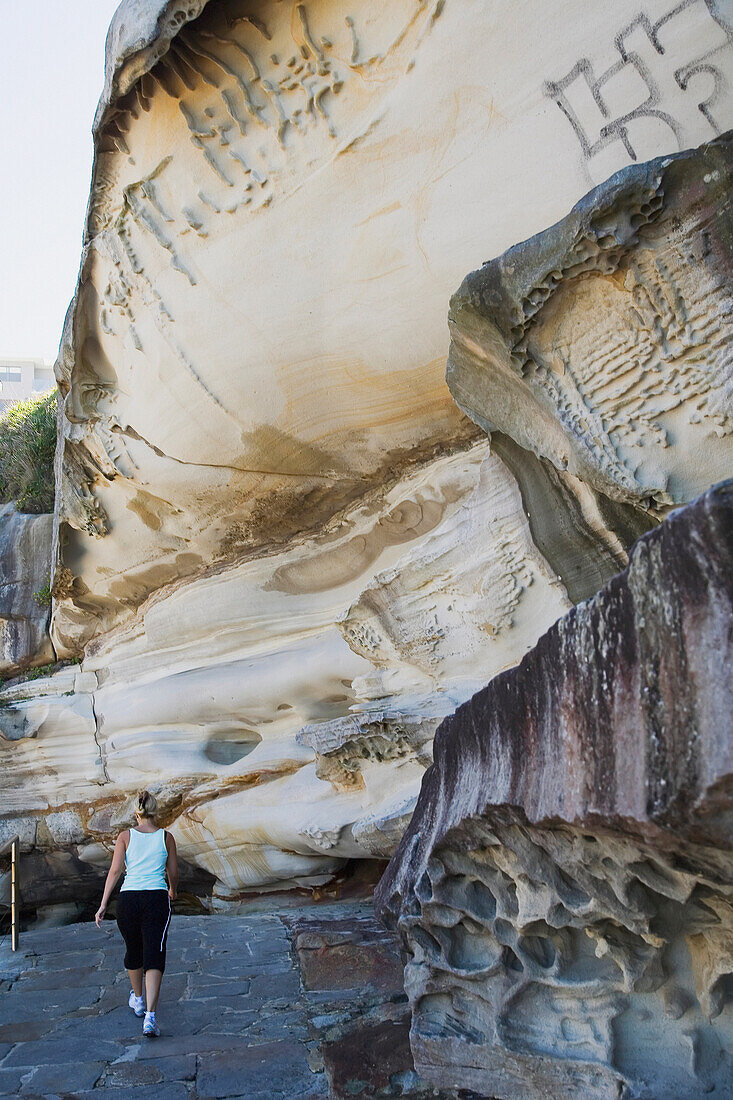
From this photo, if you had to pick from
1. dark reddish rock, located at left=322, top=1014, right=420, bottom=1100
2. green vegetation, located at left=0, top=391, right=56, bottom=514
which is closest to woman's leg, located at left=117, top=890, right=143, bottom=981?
dark reddish rock, located at left=322, top=1014, right=420, bottom=1100

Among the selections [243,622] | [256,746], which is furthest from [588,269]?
[256,746]

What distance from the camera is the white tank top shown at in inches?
148

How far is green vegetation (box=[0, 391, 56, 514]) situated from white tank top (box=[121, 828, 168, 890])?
5574 millimetres

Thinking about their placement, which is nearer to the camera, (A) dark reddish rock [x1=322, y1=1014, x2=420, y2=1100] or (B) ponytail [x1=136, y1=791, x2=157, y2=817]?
(A) dark reddish rock [x1=322, y1=1014, x2=420, y2=1100]

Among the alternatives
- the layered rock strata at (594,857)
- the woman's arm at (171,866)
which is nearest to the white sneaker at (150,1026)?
the woman's arm at (171,866)

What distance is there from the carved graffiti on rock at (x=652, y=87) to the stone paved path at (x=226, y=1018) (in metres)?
3.33

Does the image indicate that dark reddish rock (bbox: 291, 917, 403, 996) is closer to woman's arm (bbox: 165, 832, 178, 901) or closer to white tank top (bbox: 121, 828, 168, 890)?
woman's arm (bbox: 165, 832, 178, 901)

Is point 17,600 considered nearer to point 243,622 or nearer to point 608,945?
point 243,622

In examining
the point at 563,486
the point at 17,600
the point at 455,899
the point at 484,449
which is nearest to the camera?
the point at 455,899

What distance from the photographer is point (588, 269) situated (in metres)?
2.83

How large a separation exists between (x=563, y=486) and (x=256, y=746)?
387 cm

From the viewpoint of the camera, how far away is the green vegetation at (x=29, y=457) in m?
8.82

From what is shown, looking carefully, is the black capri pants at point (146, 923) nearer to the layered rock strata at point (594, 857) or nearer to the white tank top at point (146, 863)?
the white tank top at point (146, 863)

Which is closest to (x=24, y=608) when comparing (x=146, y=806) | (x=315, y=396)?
(x=315, y=396)
